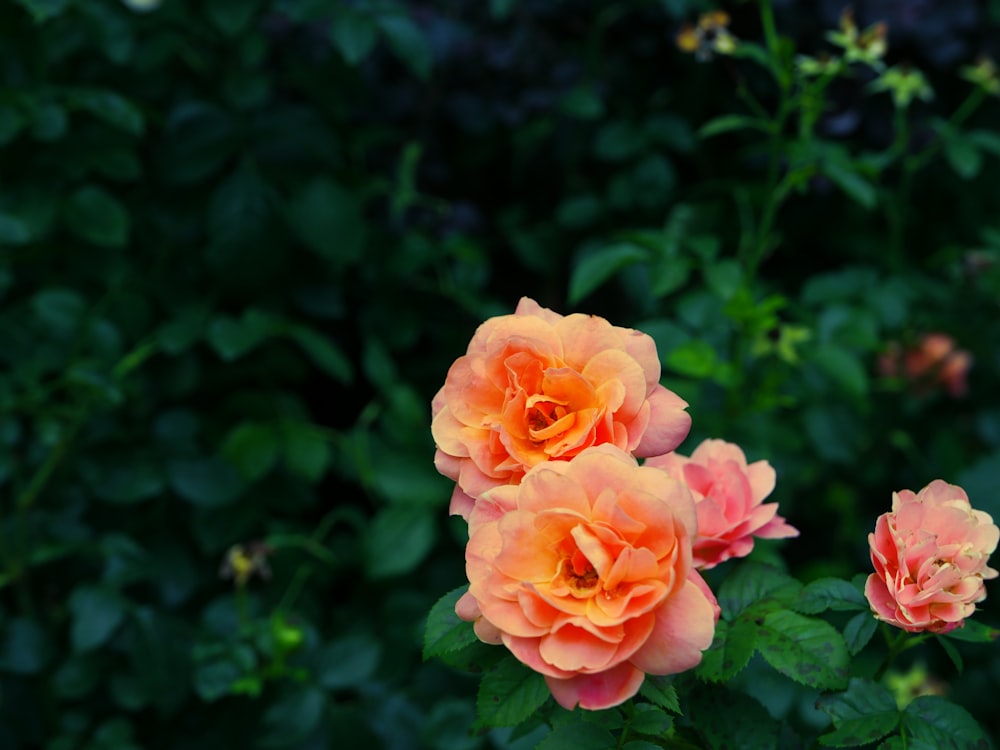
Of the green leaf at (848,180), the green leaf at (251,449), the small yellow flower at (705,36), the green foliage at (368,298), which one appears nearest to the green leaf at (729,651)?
the green foliage at (368,298)

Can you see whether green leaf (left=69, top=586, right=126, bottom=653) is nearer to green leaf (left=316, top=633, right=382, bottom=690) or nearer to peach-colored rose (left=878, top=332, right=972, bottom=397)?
green leaf (left=316, top=633, right=382, bottom=690)

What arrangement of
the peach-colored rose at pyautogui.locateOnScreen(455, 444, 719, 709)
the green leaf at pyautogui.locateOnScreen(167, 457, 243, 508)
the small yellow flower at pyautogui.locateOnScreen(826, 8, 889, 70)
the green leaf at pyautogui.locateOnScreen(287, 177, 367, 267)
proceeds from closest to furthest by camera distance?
the peach-colored rose at pyautogui.locateOnScreen(455, 444, 719, 709)
the small yellow flower at pyautogui.locateOnScreen(826, 8, 889, 70)
the green leaf at pyautogui.locateOnScreen(167, 457, 243, 508)
the green leaf at pyautogui.locateOnScreen(287, 177, 367, 267)

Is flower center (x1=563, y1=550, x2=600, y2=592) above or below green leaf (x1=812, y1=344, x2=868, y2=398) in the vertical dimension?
above

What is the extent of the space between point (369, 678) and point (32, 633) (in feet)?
1.69

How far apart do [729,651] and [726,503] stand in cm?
11

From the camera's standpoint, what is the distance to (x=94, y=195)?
1598 millimetres

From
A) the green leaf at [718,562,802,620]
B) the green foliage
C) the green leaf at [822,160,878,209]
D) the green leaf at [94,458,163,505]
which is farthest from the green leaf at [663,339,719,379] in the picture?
the green leaf at [94,458,163,505]

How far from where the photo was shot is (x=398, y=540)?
1585 mm

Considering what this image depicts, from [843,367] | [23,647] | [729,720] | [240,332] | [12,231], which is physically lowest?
[23,647]

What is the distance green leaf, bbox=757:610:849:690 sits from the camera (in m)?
0.67

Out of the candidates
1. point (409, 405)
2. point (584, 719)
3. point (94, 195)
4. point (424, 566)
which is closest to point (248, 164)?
point (94, 195)

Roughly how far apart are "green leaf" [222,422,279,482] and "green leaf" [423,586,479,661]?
38.2 inches

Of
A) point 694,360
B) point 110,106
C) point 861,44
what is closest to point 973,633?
point 694,360

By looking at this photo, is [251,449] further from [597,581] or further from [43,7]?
[597,581]
